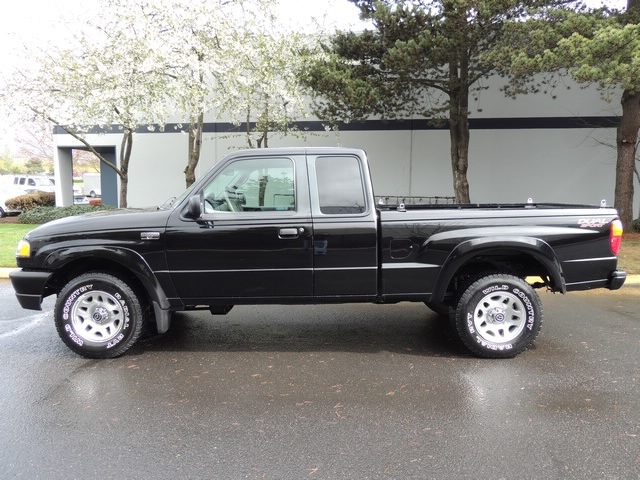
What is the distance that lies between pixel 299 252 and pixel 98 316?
200 cm

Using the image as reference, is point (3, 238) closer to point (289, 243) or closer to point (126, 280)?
point (126, 280)

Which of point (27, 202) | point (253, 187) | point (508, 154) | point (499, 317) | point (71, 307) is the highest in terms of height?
point (508, 154)

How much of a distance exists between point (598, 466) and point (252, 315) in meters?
4.21

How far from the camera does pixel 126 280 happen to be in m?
4.71

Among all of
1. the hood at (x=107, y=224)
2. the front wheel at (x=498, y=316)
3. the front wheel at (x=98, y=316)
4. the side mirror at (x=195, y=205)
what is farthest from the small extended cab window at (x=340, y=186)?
the front wheel at (x=98, y=316)

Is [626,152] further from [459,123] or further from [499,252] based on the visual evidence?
[499,252]

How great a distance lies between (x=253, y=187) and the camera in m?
4.60

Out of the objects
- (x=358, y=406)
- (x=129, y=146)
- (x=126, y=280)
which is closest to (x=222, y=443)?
(x=358, y=406)

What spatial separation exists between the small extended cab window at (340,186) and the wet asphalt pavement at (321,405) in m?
1.43

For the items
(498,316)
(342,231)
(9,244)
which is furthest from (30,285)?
(9,244)

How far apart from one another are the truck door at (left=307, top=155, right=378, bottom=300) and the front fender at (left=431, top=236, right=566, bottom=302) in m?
0.66

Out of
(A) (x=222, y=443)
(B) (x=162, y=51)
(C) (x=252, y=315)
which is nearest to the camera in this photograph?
(A) (x=222, y=443)

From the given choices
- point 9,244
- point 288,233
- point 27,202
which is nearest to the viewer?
point 288,233

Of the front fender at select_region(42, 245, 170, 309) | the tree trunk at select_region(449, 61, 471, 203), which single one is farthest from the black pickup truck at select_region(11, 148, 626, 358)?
the tree trunk at select_region(449, 61, 471, 203)
